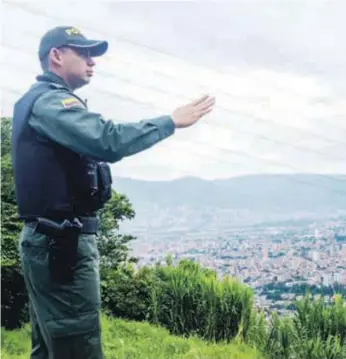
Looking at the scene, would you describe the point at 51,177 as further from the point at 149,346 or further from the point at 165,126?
the point at 149,346

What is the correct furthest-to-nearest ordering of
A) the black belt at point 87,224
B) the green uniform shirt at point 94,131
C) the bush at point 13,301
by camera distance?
the bush at point 13,301 < the black belt at point 87,224 < the green uniform shirt at point 94,131

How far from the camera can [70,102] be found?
5.87 ft

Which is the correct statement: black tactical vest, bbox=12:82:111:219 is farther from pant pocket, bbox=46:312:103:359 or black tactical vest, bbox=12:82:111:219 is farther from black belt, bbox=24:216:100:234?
pant pocket, bbox=46:312:103:359

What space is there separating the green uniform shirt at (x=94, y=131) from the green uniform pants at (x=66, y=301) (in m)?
0.24

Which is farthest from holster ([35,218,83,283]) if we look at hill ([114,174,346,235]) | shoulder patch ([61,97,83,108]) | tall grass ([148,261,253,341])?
tall grass ([148,261,253,341])

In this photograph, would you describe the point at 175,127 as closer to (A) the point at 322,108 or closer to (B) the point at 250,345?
(A) the point at 322,108

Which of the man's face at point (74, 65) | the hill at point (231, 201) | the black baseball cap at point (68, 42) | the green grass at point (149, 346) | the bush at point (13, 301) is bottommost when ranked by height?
the green grass at point (149, 346)

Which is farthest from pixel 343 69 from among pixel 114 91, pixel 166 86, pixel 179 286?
pixel 179 286

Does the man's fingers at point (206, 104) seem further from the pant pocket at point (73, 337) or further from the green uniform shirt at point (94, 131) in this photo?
the pant pocket at point (73, 337)

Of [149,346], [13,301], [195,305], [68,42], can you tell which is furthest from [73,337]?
[13,301]

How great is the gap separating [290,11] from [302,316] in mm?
1080

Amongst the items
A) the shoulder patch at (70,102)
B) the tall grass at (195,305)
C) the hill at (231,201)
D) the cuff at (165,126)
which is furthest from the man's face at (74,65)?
the tall grass at (195,305)

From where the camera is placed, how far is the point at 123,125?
174 centimetres

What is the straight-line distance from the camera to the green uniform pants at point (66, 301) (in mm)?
1819
